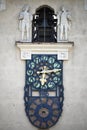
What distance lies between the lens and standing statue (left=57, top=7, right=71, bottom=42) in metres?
11.7

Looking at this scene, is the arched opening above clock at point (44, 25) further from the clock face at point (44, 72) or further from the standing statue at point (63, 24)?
the clock face at point (44, 72)

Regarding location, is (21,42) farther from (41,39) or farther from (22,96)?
(22,96)

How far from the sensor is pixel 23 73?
11617 millimetres

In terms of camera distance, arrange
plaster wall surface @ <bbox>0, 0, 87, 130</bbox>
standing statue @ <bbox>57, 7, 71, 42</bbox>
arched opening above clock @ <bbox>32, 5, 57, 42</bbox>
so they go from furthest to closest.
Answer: arched opening above clock @ <bbox>32, 5, 57, 42</bbox> → standing statue @ <bbox>57, 7, 71, 42</bbox> → plaster wall surface @ <bbox>0, 0, 87, 130</bbox>

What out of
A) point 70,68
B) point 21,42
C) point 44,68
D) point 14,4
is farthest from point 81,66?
point 14,4

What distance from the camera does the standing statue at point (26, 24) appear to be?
1177cm

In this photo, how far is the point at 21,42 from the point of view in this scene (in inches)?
457

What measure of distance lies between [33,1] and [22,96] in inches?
105

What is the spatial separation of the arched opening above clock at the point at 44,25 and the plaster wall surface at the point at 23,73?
0.20 m

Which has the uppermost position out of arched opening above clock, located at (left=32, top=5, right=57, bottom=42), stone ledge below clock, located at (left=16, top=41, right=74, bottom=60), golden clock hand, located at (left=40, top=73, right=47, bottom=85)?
arched opening above clock, located at (left=32, top=5, right=57, bottom=42)

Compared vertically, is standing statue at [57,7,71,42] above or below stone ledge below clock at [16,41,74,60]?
above

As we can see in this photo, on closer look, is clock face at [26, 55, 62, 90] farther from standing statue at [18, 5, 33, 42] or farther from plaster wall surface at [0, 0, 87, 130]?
standing statue at [18, 5, 33, 42]

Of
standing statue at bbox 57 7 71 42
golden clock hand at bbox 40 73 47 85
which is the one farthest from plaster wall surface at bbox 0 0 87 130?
golden clock hand at bbox 40 73 47 85

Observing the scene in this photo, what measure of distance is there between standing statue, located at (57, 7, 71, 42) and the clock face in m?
0.59
